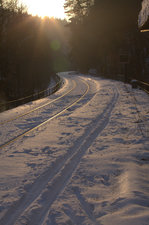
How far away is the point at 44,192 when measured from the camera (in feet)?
17.8

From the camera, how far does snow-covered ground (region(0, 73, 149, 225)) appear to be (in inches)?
181

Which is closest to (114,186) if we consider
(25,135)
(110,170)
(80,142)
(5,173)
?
(110,170)

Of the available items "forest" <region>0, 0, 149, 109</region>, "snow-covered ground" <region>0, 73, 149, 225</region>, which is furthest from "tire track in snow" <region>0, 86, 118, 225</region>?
"forest" <region>0, 0, 149, 109</region>

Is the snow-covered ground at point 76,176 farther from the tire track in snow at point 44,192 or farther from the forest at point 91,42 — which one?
the forest at point 91,42

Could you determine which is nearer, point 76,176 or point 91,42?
point 76,176

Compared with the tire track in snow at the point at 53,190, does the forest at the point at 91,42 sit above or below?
above

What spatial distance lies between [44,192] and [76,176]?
109 cm

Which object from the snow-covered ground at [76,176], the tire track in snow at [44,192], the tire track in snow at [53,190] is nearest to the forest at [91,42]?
the snow-covered ground at [76,176]

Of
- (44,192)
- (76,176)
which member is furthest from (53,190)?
(76,176)

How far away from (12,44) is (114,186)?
3461 cm

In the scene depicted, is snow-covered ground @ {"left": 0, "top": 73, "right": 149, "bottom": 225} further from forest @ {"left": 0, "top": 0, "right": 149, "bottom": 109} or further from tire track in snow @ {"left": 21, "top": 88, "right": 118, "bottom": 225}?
forest @ {"left": 0, "top": 0, "right": 149, "bottom": 109}

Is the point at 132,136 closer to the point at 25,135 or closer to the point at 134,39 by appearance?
the point at 25,135

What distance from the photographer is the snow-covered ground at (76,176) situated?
15.0ft

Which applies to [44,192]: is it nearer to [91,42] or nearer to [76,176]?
[76,176]
